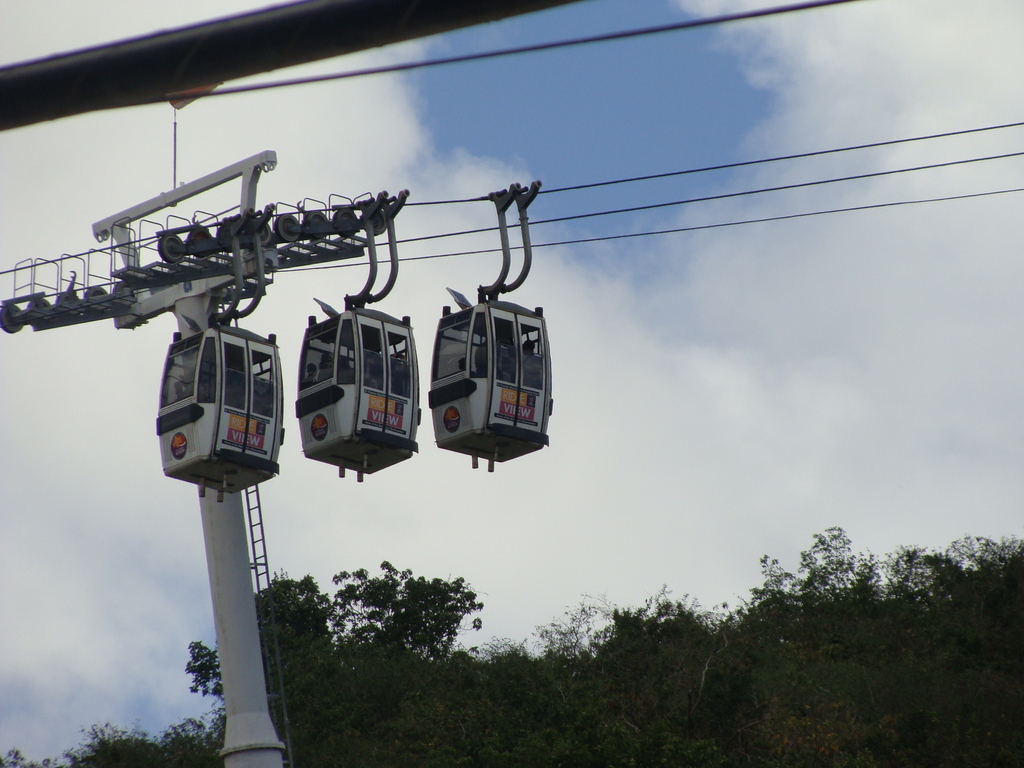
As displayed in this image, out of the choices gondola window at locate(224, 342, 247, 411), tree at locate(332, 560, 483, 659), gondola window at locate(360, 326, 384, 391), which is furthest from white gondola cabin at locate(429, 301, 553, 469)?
tree at locate(332, 560, 483, 659)

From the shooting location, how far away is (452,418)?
1695 centimetres

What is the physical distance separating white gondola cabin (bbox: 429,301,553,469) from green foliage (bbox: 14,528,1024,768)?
8418 mm

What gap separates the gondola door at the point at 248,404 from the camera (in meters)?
17.3

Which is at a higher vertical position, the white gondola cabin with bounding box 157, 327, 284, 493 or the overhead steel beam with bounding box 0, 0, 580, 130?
the white gondola cabin with bounding box 157, 327, 284, 493

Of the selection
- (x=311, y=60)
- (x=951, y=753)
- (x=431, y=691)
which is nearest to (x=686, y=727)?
(x=951, y=753)

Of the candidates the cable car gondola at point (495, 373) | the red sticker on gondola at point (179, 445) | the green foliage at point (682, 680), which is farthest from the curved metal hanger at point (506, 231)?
the green foliage at point (682, 680)

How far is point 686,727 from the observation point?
2842 cm

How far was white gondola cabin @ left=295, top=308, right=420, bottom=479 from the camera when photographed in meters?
17.0

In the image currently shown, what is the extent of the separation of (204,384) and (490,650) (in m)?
22.3

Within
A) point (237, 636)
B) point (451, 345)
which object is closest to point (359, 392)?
point (451, 345)

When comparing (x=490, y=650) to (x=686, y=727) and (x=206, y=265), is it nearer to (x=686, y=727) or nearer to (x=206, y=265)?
(x=686, y=727)

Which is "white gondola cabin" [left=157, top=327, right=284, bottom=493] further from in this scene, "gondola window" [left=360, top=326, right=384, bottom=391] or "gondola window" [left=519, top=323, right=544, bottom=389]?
"gondola window" [left=519, top=323, right=544, bottom=389]

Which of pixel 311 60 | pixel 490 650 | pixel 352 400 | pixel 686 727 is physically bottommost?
pixel 311 60

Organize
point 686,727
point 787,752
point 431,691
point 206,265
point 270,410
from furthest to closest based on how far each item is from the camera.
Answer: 1. point 431,691
2. point 686,727
3. point 787,752
4. point 206,265
5. point 270,410
